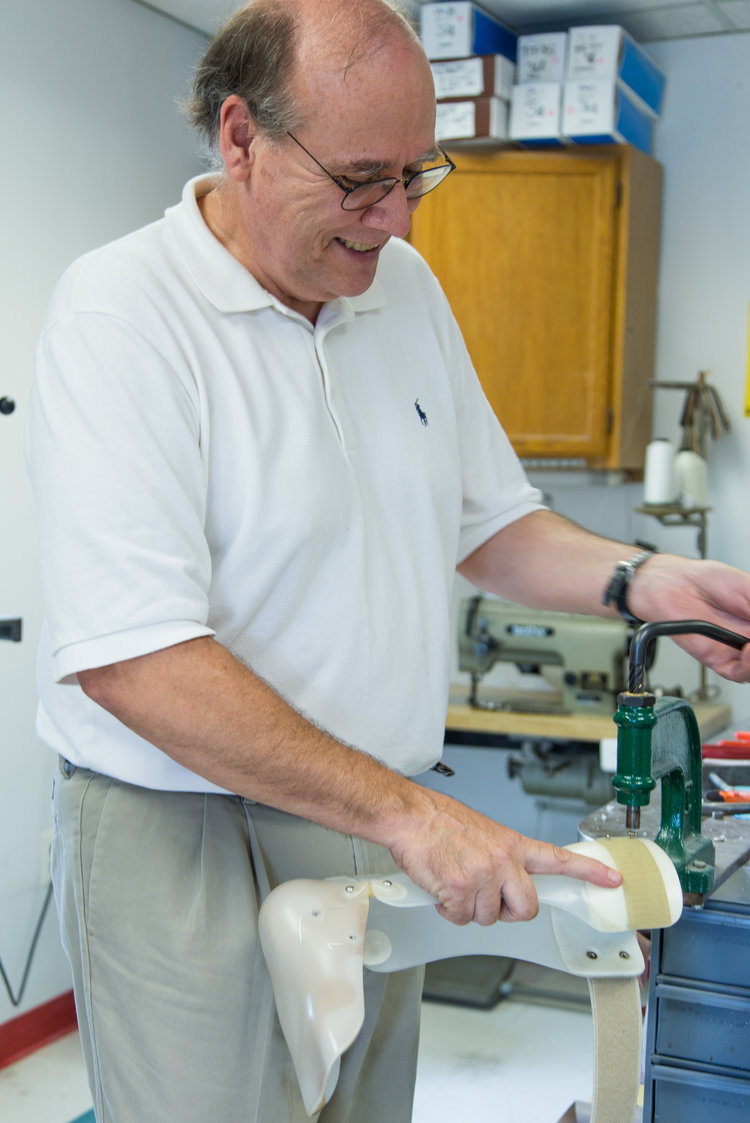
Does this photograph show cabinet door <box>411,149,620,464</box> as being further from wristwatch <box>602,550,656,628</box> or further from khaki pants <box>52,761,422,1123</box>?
khaki pants <box>52,761,422,1123</box>

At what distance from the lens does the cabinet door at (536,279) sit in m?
3.14

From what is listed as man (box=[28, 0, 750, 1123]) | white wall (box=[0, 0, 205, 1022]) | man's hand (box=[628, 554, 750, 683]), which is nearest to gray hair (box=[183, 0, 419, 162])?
man (box=[28, 0, 750, 1123])

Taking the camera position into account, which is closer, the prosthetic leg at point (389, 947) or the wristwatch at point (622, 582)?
the prosthetic leg at point (389, 947)

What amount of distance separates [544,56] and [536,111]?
0.14 m

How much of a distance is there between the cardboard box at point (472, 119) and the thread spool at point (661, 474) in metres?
0.89

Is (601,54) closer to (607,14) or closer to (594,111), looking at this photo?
(594,111)

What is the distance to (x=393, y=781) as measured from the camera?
1062 millimetres

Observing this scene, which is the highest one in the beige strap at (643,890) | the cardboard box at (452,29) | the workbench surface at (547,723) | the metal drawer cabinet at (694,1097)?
the cardboard box at (452,29)

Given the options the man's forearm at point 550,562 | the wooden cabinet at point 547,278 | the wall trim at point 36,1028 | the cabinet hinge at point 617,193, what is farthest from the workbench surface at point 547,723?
the man's forearm at point 550,562

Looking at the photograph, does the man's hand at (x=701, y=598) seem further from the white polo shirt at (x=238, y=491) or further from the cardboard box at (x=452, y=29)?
the cardboard box at (x=452, y=29)

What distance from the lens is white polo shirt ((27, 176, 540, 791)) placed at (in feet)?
3.38

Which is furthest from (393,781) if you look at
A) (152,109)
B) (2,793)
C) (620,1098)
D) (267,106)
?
(152,109)

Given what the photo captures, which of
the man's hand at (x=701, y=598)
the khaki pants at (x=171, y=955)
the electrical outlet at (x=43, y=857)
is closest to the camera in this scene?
the khaki pants at (x=171, y=955)

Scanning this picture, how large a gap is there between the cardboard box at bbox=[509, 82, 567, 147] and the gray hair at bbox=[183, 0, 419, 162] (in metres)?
1.93
